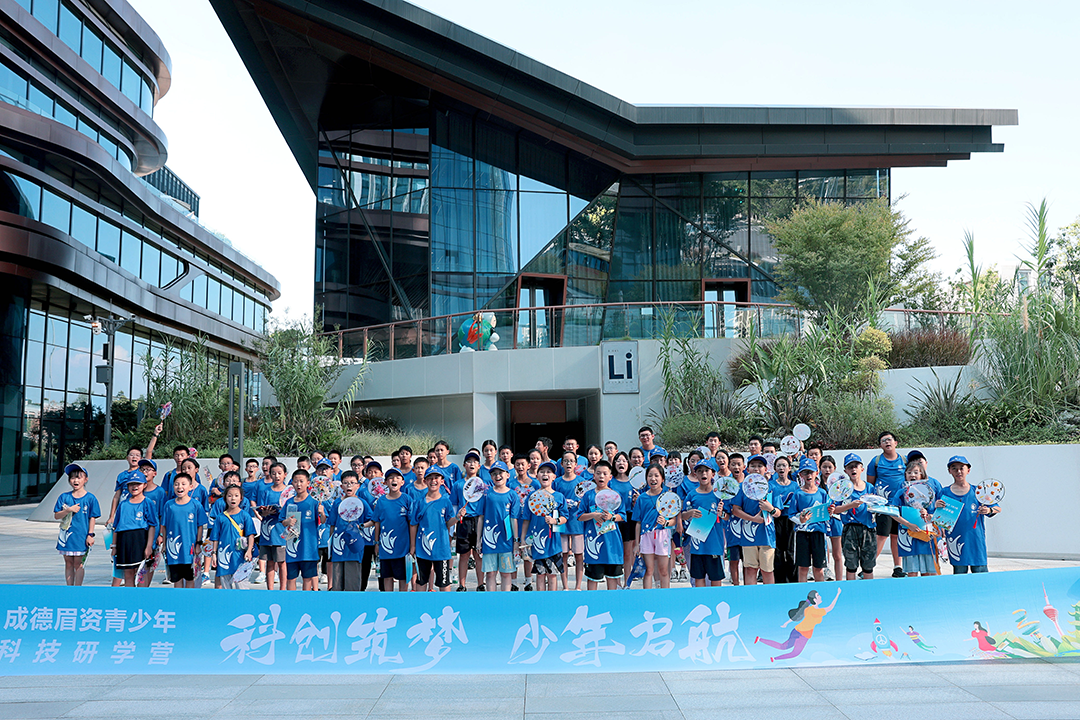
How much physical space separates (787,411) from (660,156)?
12.5m

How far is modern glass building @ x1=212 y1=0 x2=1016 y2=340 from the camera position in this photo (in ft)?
79.5

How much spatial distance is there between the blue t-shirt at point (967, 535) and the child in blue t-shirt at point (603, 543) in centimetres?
333

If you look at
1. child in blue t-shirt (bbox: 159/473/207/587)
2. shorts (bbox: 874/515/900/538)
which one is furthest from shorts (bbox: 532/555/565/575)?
shorts (bbox: 874/515/900/538)

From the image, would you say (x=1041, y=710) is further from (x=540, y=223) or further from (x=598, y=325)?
(x=540, y=223)

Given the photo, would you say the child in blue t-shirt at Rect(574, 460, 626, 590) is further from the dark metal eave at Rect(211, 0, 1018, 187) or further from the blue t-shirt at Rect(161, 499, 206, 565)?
the dark metal eave at Rect(211, 0, 1018, 187)

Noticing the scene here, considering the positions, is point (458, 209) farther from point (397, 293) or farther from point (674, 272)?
point (674, 272)

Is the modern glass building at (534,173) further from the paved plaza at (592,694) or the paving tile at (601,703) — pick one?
the paving tile at (601,703)

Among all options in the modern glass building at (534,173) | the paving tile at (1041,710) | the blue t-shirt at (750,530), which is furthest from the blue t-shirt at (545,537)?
the modern glass building at (534,173)

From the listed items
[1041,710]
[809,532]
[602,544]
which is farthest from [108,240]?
[1041,710]

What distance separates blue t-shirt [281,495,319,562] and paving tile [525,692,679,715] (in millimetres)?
4225

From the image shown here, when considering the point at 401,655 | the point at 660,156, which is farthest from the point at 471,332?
the point at 401,655

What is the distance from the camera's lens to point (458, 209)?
2589cm

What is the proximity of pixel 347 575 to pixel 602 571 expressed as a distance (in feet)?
8.96

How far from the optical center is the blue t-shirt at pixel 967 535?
8.04 meters
